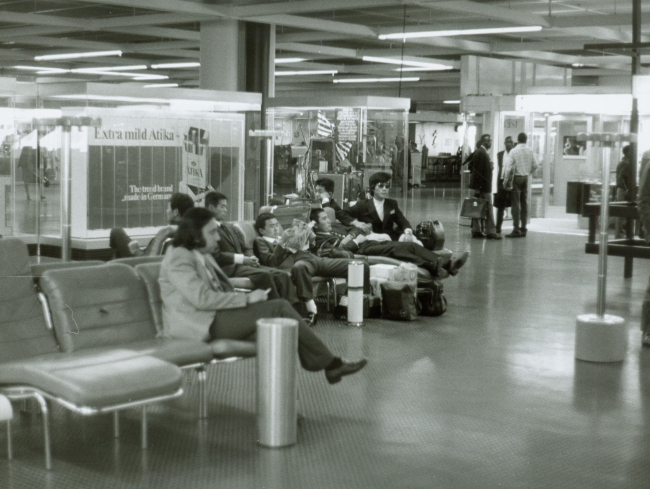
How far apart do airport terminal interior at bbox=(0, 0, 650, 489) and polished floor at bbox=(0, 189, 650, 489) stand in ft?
0.07

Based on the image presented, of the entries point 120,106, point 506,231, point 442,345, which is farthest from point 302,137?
point 442,345

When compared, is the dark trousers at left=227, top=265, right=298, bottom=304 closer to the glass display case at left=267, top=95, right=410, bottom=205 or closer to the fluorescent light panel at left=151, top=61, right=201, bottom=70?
the glass display case at left=267, top=95, right=410, bottom=205

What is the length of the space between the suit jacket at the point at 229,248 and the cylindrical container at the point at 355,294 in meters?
0.94

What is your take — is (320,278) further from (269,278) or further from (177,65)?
(177,65)

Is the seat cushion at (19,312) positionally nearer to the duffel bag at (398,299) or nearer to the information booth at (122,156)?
the duffel bag at (398,299)

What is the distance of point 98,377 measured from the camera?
4.17 m

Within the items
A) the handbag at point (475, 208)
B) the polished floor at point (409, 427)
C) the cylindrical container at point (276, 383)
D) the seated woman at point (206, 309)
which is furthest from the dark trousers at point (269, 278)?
the handbag at point (475, 208)

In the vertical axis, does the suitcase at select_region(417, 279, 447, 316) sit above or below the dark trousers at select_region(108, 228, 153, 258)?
below

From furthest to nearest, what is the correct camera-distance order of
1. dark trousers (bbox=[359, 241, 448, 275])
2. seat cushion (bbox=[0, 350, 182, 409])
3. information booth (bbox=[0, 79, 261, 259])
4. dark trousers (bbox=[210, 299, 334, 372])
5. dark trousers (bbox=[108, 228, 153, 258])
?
1. information booth (bbox=[0, 79, 261, 259])
2. dark trousers (bbox=[359, 241, 448, 275])
3. dark trousers (bbox=[108, 228, 153, 258])
4. dark trousers (bbox=[210, 299, 334, 372])
5. seat cushion (bbox=[0, 350, 182, 409])

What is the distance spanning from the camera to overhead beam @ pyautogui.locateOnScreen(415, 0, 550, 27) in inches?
538

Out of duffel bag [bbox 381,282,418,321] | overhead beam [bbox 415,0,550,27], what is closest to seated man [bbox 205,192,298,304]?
duffel bag [bbox 381,282,418,321]

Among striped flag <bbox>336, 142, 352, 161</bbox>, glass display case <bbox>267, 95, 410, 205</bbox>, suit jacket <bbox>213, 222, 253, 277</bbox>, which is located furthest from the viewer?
striped flag <bbox>336, 142, 352, 161</bbox>

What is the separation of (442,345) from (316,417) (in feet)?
7.92

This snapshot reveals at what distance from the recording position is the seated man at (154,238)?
683 cm
